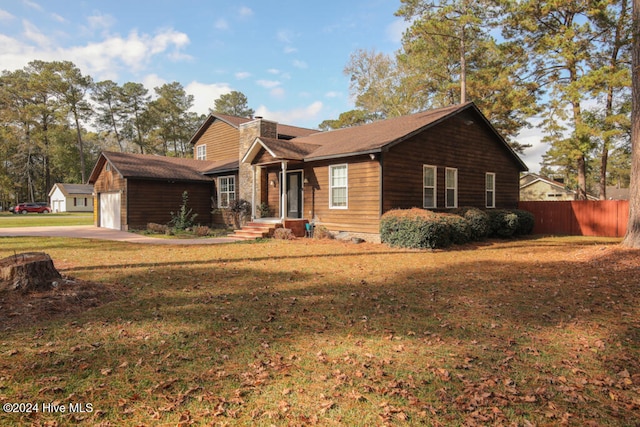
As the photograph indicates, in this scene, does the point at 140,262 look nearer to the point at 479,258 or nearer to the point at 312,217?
the point at 312,217

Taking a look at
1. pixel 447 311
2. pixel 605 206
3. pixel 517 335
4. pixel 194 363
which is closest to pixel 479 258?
pixel 447 311

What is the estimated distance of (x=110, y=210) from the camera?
69.7 feet

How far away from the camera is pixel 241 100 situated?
5856 cm

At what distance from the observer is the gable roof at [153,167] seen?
19391 millimetres

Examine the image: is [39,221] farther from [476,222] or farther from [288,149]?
[476,222]

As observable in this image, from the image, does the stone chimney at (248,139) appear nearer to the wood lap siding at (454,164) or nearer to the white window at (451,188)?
the wood lap siding at (454,164)

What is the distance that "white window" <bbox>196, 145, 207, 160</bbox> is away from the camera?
87.2ft

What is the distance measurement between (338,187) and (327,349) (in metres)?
10.8

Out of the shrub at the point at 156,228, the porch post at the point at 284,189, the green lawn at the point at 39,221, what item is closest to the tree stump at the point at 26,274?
the porch post at the point at 284,189

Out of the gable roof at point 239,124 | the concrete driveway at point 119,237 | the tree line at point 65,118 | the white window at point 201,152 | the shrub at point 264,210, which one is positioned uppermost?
the tree line at point 65,118

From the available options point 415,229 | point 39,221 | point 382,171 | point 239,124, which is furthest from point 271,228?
point 39,221

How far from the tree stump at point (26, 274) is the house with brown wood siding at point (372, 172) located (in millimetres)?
9719

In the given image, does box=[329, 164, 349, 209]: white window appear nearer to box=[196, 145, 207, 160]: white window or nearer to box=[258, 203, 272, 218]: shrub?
box=[258, 203, 272, 218]: shrub

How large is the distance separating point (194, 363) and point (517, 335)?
378cm
